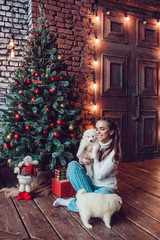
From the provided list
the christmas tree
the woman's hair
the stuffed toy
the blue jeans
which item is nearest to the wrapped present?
the christmas tree

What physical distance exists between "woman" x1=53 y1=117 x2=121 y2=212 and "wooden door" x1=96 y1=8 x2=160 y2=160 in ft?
6.08

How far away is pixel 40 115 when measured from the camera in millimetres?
2844

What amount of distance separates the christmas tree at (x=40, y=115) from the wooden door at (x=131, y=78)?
120cm

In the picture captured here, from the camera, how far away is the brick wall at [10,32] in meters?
3.63

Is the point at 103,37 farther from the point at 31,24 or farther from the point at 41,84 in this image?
the point at 41,84

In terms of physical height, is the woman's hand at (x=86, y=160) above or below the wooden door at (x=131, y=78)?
below

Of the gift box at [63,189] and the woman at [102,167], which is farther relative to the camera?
the gift box at [63,189]

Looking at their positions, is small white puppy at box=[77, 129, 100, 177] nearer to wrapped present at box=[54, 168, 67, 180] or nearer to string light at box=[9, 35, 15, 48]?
wrapped present at box=[54, 168, 67, 180]

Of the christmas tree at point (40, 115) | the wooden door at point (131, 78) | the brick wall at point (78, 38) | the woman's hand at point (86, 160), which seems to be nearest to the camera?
the woman's hand at point (86, 160)

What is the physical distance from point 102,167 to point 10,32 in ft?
9.45

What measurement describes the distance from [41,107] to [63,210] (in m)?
1.34

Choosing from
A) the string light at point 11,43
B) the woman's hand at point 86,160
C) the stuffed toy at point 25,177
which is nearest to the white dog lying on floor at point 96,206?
the woman's hand at point 86,160

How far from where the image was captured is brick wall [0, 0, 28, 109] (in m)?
3.63

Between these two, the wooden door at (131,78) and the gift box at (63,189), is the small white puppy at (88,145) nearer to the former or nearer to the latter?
the gift box at (63,189)
